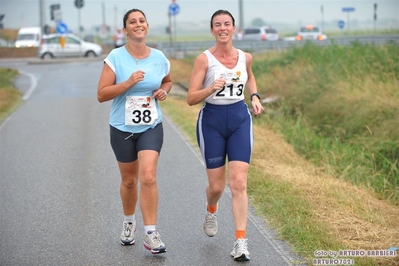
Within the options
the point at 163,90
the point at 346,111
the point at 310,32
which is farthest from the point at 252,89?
the point at 310,32

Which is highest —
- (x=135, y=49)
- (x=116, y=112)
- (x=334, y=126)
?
(x=135, y=49)

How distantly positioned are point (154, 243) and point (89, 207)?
2.13 metres

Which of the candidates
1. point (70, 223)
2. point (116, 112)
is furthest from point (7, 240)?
point (116, 112)

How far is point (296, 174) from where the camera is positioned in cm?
994

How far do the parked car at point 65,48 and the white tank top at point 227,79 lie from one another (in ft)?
127

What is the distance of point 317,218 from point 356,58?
515 inches

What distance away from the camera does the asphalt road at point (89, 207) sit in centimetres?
677

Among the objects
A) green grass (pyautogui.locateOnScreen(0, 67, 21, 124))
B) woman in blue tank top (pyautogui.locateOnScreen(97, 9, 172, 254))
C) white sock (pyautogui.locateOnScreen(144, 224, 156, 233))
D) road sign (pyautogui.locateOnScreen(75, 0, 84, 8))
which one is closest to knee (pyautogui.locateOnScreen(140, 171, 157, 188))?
woman in blue tank top (pyautogui.locateOnScreen(97, 9, 172, 254))

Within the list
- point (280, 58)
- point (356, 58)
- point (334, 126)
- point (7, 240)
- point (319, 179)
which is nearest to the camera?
point (7, 240)

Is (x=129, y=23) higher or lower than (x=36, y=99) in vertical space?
higher

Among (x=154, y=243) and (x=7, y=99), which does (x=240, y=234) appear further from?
(x=7, y=99)

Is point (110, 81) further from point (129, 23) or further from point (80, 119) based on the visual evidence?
point (80, 119)

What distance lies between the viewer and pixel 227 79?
6.68 meters

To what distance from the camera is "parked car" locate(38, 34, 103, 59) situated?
149 feet
